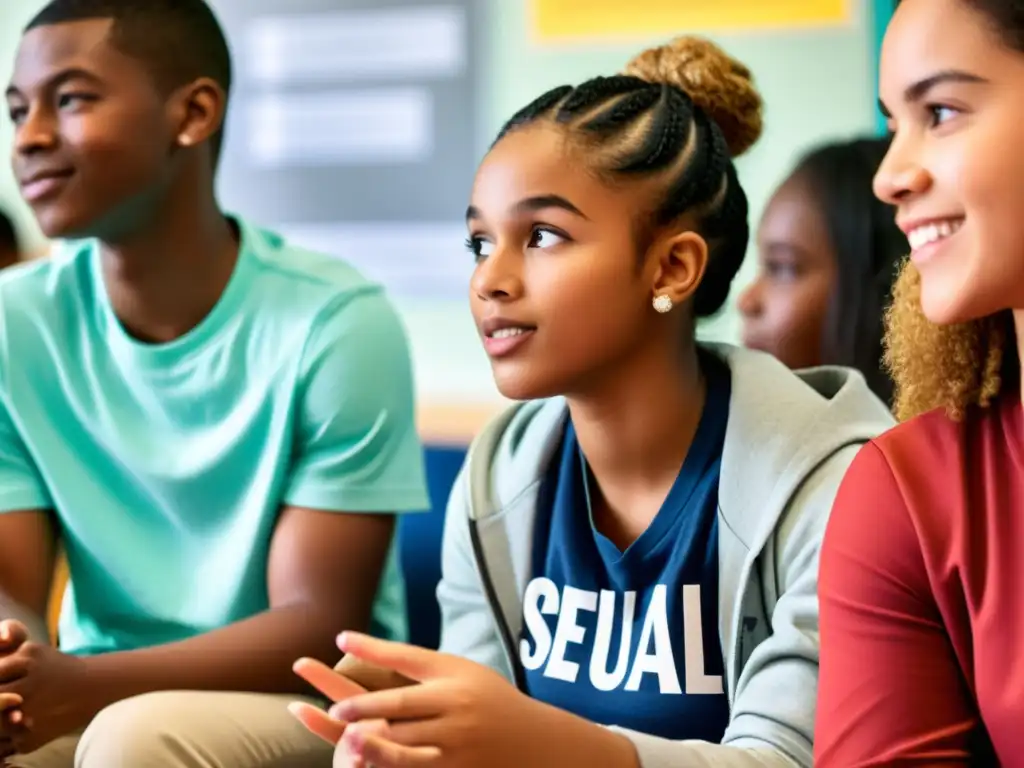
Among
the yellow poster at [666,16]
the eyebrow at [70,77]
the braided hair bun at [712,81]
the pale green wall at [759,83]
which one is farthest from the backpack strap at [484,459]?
the yellow poster at [666,16]

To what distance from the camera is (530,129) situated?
105 cm

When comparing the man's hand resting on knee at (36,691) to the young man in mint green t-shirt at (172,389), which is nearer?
the man's hand resting on knee at (36,691)

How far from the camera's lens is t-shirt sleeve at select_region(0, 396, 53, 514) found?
4.37 feet

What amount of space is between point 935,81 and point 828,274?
28.0 inches

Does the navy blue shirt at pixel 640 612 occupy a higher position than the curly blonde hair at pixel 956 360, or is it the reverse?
the curly blonde hair at pixel 956 360

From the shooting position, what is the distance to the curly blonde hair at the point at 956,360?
0.83 meters

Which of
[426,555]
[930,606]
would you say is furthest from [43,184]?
[930,606]

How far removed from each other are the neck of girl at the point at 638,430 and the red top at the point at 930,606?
0.25m

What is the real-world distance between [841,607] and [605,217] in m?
0.35

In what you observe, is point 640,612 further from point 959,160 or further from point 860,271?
Result: point 860,271

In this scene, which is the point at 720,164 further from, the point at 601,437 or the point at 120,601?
the point at 120,601

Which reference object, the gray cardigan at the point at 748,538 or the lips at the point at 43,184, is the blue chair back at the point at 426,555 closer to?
the gray cardigan at the point at 748,538

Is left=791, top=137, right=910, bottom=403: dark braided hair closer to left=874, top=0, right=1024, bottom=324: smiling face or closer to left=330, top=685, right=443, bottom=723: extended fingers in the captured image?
left=874, top=0, right=1024, bottom=324: smiling face

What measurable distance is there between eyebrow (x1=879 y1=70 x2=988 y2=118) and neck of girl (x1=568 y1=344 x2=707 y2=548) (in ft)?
1.10
